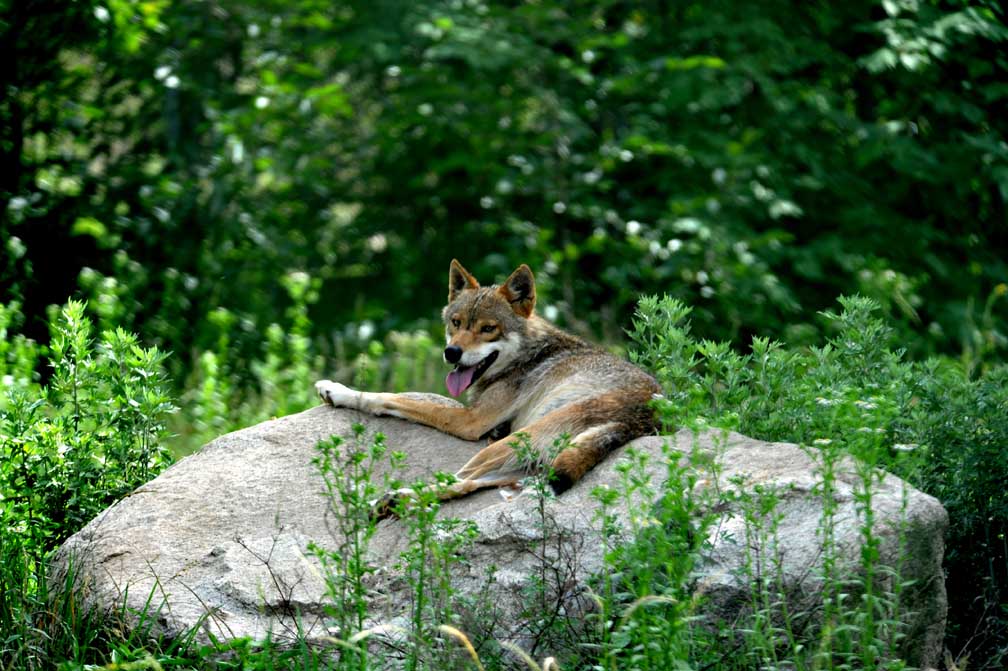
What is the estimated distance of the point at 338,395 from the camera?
6.42 metres

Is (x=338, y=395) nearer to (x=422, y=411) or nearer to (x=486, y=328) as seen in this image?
(x=422, y=411)

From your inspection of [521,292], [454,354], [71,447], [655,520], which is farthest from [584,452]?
[71,447]

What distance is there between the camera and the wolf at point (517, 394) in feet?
18.0

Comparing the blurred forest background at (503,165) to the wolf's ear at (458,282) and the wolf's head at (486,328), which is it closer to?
the wolf's ear at (458,282)

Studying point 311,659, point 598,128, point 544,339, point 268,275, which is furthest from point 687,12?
point 311,659

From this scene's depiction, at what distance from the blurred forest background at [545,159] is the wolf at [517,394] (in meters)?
3.93

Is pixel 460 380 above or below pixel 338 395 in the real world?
below

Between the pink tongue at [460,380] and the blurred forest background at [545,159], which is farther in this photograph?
the blurred forest background at [545,159]

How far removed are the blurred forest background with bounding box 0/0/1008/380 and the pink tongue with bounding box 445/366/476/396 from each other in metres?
3.88

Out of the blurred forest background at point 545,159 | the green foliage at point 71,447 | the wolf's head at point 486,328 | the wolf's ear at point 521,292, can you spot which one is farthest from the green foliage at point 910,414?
the blurred forest background at point 545,159

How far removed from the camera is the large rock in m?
4.43

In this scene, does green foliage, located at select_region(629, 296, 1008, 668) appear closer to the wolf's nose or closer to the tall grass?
the tall grass

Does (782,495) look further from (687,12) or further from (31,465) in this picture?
(687,12)

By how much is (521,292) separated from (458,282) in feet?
1.67
